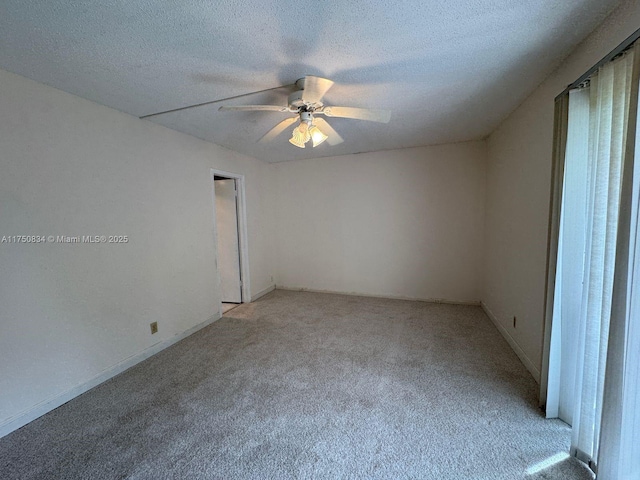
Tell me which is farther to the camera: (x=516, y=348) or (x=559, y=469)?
(x=516, y=348)

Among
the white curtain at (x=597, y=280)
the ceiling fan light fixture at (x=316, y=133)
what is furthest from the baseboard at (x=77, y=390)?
the white curtain at (x=597, y=280)

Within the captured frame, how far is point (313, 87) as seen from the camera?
1.79m

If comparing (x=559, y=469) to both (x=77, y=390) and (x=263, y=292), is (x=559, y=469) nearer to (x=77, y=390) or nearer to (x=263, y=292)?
(x=77, y=390)

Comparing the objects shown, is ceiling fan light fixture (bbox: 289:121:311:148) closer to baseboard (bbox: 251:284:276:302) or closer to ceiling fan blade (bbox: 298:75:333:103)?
ceiling fan blade (bbox: 298:75:333:103)

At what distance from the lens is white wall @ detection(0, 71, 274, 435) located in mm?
1793

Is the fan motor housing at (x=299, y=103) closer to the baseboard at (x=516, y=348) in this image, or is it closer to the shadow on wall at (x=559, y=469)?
the shadow on wall at (x=559, y=469)

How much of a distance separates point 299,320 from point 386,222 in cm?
202

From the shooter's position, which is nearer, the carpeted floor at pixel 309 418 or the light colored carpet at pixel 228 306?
the carpeted floor at pixel 309 418

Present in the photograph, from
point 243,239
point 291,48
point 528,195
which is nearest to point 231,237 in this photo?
point 243,239

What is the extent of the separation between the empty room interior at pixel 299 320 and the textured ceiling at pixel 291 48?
16 millimetres

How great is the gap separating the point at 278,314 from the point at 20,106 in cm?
312

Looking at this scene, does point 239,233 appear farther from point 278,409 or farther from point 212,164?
point 278,409

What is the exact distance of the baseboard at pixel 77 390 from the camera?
5.83 feet

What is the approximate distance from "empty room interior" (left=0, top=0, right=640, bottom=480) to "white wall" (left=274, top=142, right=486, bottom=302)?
1.50 feet
